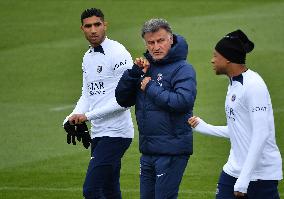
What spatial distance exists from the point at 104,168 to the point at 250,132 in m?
2.69

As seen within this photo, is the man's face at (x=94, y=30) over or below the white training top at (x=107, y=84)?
over

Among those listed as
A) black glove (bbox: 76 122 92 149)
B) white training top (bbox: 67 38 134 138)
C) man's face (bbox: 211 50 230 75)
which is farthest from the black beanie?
black glove (bbox: 76 122 92 149)

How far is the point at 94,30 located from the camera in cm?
1309

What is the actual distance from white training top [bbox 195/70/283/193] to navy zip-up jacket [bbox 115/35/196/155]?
364mm

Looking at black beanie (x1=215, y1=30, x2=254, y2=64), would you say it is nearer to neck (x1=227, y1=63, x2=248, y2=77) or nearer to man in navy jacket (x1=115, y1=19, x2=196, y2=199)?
neck (x1=227, y1=63, x2=248, y2=77)

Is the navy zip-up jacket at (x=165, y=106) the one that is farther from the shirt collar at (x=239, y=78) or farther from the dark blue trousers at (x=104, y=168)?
the dark blue trousers at (x=104, y=168)

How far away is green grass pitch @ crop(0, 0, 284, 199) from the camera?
16672 mm

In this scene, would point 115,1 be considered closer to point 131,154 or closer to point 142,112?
point 131,154

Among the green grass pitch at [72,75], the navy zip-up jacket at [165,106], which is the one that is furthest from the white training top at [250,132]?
the green grass pitch at [72,75]

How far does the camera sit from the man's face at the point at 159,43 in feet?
36.8

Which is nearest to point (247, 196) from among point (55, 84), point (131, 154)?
point (131, 154)

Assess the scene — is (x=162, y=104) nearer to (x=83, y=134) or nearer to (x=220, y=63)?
(x=220, y=63)

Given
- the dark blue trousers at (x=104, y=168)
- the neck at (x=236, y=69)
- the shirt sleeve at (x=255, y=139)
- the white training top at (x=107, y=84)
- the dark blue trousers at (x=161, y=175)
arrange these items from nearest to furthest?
the shirt sleeve at (x=255, y=139)
the neck at (x=236, y=69)
the dark blue trousers at (x=161, y=175)
the dark blue trousers at (x=104, y=168)
the white training top at (x=107, y=84)

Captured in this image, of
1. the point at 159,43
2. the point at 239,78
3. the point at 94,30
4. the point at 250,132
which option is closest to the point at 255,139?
the point at 250,132
